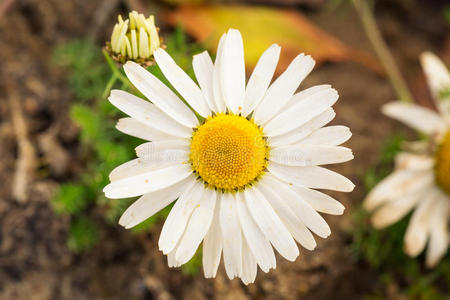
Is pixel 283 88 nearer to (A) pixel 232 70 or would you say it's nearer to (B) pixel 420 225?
(A) pixel 232 70

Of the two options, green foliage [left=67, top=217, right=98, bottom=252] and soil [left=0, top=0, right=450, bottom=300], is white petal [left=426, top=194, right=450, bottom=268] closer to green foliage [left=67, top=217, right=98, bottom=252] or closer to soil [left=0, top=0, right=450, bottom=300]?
soil [left=0, top=0, right=450, bottom=300]

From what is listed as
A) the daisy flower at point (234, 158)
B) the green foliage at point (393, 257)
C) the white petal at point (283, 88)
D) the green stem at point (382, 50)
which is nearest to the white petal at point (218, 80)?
the daisy flower at point (234, 158)

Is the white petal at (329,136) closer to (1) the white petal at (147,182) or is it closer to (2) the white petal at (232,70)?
(2) the white petal at (232,70)

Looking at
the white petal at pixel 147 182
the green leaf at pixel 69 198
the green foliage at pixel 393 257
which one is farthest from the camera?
the green foliage at pixel 393 257

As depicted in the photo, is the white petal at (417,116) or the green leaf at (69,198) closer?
the green leaf at (69,198)

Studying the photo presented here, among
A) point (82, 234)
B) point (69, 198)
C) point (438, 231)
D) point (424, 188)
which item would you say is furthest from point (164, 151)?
point (438, 231)

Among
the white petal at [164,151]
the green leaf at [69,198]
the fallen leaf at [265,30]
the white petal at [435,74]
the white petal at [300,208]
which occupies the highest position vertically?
the fallen leaf at [265,30]
